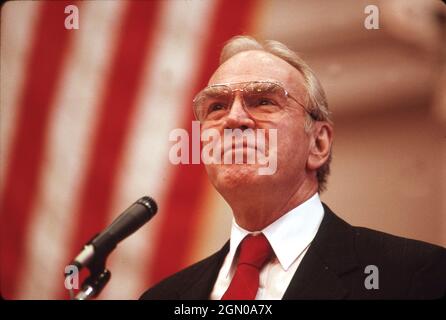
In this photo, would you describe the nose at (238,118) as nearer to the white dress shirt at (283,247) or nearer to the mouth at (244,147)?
the mouth at (244,147)

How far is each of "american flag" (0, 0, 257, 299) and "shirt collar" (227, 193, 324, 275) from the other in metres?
0.17

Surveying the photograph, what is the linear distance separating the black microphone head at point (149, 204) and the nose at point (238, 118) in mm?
272

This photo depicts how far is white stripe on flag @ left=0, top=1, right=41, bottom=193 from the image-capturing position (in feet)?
5.98

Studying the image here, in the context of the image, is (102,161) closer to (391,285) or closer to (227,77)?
(227,77)

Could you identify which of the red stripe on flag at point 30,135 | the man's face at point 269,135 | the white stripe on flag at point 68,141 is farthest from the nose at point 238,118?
the red stripe on flag at point 30,135

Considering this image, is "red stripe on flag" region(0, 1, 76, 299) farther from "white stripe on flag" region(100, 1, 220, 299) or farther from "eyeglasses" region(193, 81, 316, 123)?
"eyeglasses" region(193, 81, 316, 123)

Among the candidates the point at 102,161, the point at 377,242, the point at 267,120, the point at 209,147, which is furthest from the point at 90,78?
the point at 377,242

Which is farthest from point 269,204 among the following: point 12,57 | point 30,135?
point 12,57

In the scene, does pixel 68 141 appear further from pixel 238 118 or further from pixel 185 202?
pixel 238 118

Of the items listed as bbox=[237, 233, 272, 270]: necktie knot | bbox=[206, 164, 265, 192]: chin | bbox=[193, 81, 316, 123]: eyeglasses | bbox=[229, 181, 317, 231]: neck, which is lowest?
bbox=[237, 233, 272, 270]: necktie knot

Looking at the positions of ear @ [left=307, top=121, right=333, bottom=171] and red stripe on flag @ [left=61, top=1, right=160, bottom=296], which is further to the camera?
red stripe on flag @ [left=61, top=1, right=160, bottom=296]

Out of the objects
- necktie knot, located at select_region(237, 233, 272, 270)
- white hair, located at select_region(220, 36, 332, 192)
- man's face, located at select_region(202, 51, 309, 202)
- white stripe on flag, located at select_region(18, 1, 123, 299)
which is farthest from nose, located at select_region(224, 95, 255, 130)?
white stripe on flag, located at select_region(18, 1, 123, 299)

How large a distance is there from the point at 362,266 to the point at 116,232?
0.57 metres
